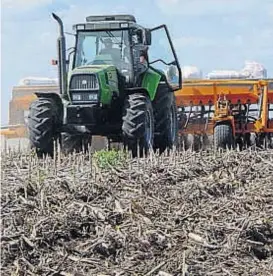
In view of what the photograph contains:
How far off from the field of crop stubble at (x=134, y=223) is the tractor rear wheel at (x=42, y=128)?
3142 mm

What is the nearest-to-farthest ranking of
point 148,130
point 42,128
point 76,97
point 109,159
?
point 109,159 < point 148,130 < point 42,128 < point 76,97

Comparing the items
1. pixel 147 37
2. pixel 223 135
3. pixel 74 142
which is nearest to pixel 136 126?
pixel 147 37

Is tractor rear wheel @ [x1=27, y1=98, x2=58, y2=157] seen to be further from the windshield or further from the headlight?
the windshield

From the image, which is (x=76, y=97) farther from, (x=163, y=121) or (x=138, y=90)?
(x=163, y=121)

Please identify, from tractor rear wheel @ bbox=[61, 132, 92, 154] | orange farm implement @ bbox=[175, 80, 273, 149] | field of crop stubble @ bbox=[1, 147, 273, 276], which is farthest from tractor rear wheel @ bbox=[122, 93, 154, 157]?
orange farm implement @ bbox=[175, 80, 273, 149]

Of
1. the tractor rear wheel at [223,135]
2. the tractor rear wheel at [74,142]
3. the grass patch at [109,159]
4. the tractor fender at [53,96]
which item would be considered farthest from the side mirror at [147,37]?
the grass patch at [109,159]

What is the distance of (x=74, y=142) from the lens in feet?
35.8

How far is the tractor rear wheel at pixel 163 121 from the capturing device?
414 inches

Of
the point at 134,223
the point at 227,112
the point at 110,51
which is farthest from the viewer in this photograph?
the point at 227,112

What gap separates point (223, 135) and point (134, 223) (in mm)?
8104

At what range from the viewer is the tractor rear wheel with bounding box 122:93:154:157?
30.6 ft

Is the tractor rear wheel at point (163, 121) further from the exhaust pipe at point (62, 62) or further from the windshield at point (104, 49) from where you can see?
the exhaust pipe at point (62, 62)

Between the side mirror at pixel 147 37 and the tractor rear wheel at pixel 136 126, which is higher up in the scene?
the side mirror at pixel 147 37

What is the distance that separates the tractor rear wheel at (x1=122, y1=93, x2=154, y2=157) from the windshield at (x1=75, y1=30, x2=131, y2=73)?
0.97 m
